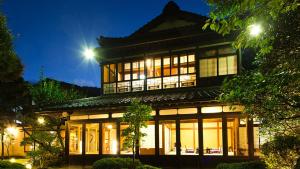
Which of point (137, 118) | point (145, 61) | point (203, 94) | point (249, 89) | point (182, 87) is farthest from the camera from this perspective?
point (145, 61)

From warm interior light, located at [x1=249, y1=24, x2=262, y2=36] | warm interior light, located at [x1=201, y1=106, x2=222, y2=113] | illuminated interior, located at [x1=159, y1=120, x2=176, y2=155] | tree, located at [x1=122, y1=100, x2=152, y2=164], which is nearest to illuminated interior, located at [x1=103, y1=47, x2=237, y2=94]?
illuminated interior, located at [x1=159, y1=120, x2=176, y2=155]

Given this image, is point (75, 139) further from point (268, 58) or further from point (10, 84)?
point (268, 58)

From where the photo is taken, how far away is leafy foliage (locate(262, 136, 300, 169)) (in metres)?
9.95

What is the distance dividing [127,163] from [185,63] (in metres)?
7.90

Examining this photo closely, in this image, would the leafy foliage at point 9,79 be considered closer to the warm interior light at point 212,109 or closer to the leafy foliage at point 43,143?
the leafy foliage at point 43,143

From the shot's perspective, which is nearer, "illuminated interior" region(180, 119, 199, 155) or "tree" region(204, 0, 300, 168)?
"tree" region(204, 0, 300, 168)

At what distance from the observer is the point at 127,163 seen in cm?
1495

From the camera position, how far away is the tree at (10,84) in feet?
41.5

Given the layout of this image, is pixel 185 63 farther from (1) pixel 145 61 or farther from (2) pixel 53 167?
(2) pixel 53 167

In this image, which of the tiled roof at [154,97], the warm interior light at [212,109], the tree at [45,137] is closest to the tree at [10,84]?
the tree at [45,137]

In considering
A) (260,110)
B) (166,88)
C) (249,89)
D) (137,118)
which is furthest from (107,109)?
(249,89)

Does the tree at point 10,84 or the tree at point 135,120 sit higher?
the tree at point 10,84

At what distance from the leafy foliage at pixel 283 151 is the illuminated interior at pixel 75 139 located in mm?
13816

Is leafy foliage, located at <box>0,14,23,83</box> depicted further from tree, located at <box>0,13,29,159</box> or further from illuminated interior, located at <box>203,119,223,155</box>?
illuminated interior, located at <box>203,119,223,155</box>
